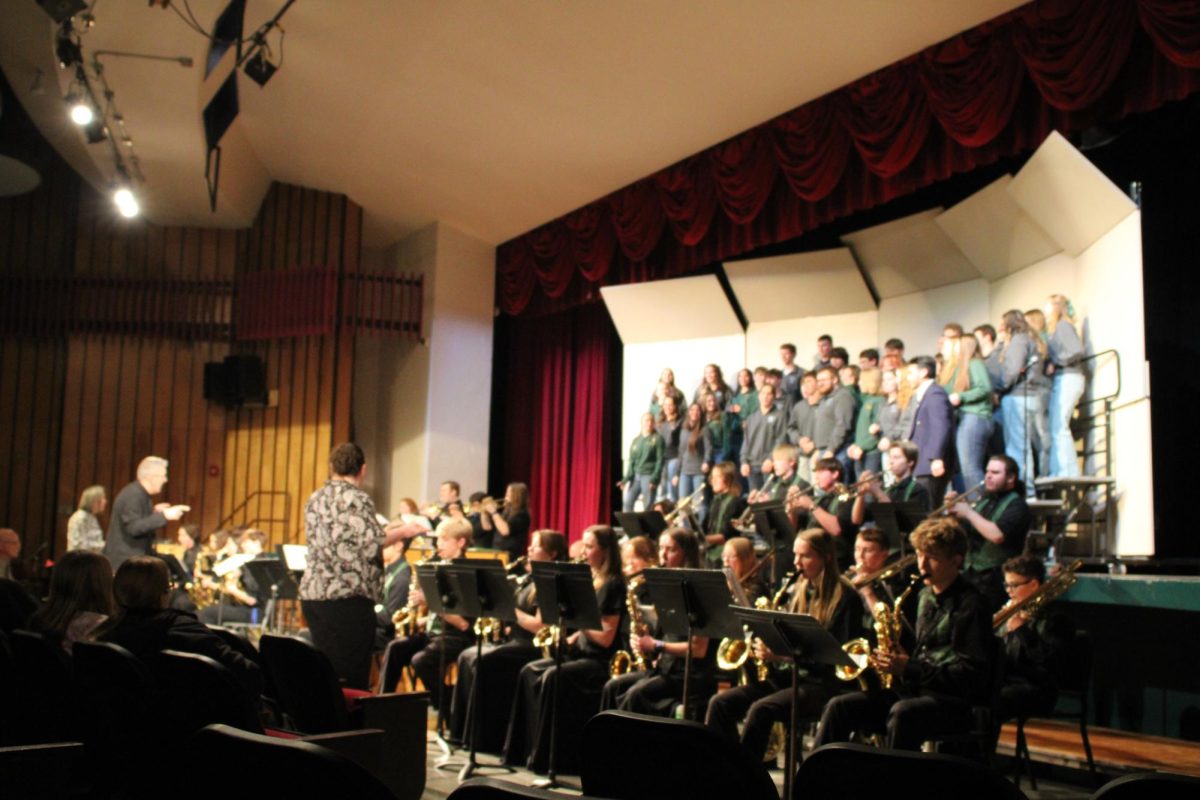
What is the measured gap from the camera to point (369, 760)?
3.61m

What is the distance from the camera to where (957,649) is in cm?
445

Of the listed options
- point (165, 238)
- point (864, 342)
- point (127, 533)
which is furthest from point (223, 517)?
point (864, 342)

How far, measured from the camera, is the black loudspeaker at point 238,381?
1348cm

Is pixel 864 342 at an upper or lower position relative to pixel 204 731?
upper

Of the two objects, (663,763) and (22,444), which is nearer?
(663,763)

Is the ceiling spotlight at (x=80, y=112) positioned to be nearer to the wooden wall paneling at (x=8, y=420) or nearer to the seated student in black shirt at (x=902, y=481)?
the wooden wall paneling at (x=8, y=420)

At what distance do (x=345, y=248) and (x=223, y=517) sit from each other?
3.65 meters

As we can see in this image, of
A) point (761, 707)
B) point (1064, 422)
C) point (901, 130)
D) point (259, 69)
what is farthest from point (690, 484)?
point (761, 707)

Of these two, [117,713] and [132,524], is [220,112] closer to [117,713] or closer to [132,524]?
[132,524]

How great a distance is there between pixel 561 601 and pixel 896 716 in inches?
68.1

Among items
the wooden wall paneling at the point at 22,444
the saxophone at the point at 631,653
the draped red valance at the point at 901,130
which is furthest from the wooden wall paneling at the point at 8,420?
the saxophone at the point at 631,653

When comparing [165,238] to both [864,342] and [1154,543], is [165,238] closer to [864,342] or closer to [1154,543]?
[864,342]

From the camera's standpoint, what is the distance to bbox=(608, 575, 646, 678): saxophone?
5.84 meters

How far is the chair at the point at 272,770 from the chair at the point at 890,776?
29.8 inches
